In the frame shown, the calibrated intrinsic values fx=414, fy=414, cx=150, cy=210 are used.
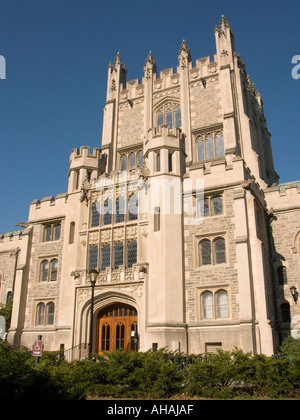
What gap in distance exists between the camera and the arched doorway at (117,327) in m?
21.2

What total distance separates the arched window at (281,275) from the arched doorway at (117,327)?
26.7 ft

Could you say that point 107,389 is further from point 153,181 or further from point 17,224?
point 17,224

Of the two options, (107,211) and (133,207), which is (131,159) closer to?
(107,211)

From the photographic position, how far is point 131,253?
22.2 m

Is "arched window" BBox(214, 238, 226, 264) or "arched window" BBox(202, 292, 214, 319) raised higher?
"arched window" BBox(214, 238, 226, 264)

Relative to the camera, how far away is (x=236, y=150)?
2850 cm

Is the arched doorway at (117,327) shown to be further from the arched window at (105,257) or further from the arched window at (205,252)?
the arched window at (205,252)

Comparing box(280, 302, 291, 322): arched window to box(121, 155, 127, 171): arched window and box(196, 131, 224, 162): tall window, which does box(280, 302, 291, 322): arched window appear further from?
box(121, 155, 127, 171): arched window

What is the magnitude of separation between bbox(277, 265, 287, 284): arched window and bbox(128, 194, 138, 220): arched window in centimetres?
847

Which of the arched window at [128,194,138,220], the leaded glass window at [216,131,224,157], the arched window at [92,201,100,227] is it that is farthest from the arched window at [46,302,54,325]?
the leaded glass window at [216,131,224,157]

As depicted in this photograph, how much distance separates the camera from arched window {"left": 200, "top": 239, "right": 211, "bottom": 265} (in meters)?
21.1

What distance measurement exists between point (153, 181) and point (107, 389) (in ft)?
41.3

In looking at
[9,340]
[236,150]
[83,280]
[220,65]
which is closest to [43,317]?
[9,340]

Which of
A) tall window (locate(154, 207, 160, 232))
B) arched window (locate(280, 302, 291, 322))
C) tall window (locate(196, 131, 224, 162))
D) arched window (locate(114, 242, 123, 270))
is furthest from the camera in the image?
tall window (locate(196, 131, 224, 162))
